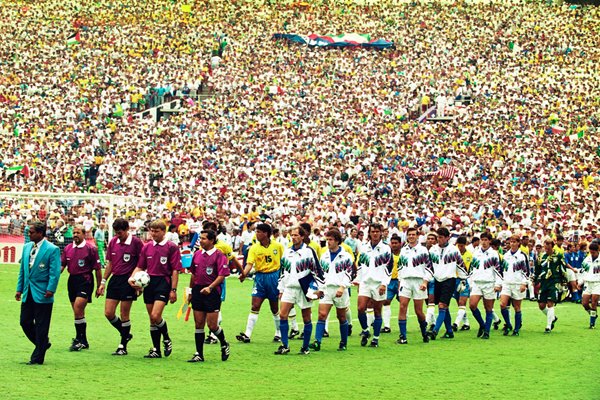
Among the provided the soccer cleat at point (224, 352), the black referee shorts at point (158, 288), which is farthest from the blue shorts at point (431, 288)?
the black referee shorts at point (158, 288)

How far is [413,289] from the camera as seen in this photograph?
19.6 metres

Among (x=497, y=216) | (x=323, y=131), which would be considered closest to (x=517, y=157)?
(x=497, y=216)

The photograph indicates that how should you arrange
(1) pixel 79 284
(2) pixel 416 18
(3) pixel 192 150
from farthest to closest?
(2) pixel 416 18, (3) pixel 192 150, (1) pixel 79 284

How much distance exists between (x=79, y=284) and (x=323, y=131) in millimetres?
30976

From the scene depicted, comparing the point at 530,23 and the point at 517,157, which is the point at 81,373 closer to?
the point at 517,157

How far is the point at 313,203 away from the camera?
138ft

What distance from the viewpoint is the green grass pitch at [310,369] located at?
14406mm

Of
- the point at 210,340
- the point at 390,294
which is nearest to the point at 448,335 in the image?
the point at 390,294

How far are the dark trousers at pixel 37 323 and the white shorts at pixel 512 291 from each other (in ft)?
31.0

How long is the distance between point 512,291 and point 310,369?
677cm

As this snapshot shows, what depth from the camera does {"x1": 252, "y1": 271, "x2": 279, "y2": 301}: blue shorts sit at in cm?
1939

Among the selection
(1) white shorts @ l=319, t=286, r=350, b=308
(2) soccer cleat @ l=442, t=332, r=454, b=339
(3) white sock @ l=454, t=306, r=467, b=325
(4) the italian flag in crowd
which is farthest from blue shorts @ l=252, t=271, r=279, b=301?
(4) the italian flag in crowd

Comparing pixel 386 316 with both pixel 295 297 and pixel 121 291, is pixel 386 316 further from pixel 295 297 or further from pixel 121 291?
pixel 121 291

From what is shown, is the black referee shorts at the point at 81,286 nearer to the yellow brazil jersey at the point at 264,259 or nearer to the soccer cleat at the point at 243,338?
the yellow brazil jersey at the point at 264,259
